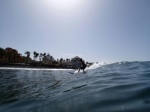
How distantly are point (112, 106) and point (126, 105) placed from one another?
0.34m

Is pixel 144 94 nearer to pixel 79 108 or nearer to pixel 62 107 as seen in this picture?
pixel 79 108

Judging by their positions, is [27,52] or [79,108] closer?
[79,108]

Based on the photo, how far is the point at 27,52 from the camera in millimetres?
144875

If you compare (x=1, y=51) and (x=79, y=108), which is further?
(x=1, y=51)

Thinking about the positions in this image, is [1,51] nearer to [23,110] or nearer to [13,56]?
[13,56]

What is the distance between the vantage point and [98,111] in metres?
4.79

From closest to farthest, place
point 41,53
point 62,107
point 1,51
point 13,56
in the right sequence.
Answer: point 62,107, point 1,51, point 13,56, point 41,53

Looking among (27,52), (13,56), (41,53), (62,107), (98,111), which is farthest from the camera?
(41,53)

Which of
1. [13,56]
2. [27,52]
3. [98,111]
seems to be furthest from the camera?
[27,52]

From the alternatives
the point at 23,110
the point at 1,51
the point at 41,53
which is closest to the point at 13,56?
the point at 1,51

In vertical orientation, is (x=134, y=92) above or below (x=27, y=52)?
below

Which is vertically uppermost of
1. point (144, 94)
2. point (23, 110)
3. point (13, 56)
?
point (13, 56)

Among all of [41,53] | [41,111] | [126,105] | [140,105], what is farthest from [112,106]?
[41,53]

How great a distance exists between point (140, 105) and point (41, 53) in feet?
537
